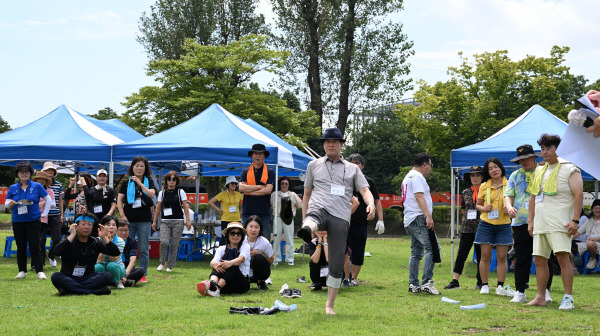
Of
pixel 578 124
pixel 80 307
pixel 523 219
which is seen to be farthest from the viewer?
pixel 523 219

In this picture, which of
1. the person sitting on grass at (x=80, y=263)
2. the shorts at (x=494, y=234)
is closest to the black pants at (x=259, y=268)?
the person sitting on grass at (x=80, y=263)

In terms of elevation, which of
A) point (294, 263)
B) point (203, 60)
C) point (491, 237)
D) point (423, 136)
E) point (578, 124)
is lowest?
point (294, 263)

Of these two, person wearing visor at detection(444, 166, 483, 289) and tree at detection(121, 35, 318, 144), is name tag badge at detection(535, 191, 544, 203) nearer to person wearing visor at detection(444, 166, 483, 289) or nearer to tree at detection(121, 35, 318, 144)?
person wearing visor at detection(444, 166, 483, 289)

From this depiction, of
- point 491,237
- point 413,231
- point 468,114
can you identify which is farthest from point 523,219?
point 468,114

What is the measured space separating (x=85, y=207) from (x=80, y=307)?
195 inches

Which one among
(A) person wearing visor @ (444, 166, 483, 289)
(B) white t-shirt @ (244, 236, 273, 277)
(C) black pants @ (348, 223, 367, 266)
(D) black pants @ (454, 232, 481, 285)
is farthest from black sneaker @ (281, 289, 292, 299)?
(D) black pants @ (454, 232, 481, 285)

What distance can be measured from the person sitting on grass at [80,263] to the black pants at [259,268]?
1853 millimetres

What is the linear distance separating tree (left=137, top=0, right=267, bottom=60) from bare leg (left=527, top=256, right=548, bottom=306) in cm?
2732

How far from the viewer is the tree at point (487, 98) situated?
28016 millimetres

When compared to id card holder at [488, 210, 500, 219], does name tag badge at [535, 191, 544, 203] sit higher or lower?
higher

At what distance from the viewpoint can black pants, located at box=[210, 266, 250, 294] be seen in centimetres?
776

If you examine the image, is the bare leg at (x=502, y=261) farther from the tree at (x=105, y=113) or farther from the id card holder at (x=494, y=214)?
the tree at (x=105, y=113)

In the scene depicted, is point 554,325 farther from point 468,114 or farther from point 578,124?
point 468,114

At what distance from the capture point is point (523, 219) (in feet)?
25.0
